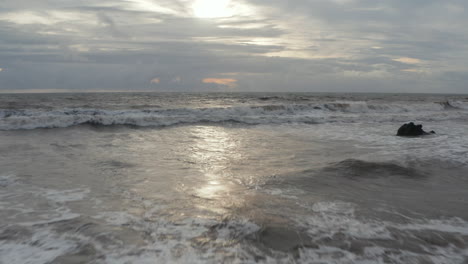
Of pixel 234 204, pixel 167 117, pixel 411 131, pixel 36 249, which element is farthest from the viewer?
pixel 167 117

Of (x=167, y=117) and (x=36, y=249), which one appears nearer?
(x=36, y=249)

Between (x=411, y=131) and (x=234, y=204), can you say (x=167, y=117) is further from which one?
(x=234, y=204)

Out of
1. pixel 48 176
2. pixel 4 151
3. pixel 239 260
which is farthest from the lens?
pixel 4 151

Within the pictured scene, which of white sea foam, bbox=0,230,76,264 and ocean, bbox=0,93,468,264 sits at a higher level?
ocean, bbox=0,93,468,264

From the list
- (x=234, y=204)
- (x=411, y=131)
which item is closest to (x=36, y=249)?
(x=234, y=204)

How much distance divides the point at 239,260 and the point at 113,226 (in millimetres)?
1628

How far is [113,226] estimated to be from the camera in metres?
3.64

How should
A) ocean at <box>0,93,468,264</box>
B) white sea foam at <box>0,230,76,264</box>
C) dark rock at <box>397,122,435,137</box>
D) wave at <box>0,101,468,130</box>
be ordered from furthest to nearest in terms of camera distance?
wave at <box>0,101,468,130</box> → dark rock at <box>397,122,435,137</box> → ocean at <box>0,93,468,264</box> → white sea foam at <box>0,230,76,264</box>

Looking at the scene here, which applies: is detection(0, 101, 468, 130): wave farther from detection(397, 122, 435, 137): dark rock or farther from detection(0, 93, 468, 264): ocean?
detection(397, 122, 435, 137): dark rock

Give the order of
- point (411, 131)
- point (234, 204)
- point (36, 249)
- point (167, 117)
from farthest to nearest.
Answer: point (167, 117) → point (411, 131) → point (234, 204) → point (36, 249)

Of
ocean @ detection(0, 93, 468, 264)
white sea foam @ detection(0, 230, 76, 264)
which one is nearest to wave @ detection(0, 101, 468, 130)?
ocean @ detection(0, 93, 468, 264)

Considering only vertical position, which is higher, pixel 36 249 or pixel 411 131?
pixel 411 131

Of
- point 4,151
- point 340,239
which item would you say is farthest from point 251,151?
point 4,151

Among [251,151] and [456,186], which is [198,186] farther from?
[456,186]
